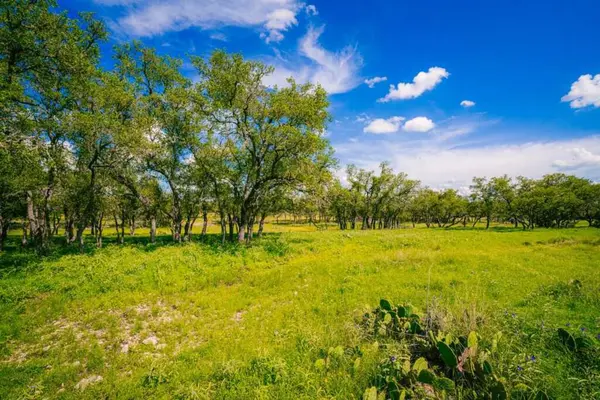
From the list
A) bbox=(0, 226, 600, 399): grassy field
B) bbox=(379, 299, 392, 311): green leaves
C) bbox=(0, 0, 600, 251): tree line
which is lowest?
bbox=(0, 226, 600, 399): grassy field

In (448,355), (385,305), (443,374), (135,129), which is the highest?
(135,129)

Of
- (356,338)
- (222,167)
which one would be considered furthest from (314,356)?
(222,167)

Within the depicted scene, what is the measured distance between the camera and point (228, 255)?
16266mm

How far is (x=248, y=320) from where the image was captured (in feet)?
27.8

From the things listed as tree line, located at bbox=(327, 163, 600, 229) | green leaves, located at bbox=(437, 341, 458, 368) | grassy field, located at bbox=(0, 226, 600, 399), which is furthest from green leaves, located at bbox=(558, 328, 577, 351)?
tree line, located at bbox=(327, 163, 600, 229)

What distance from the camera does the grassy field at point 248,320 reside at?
5262mm

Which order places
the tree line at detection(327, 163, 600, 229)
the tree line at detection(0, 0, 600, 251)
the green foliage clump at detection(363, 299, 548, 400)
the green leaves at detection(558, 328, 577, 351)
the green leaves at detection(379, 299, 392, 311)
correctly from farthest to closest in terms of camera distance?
the tree line at detection(327, 163, 600, 229) < the tree line at detection(0, 0, 600, 251) < the green leaves at detection(379, 299, 392, 311) < the green leaves at detection(558, 328, 577, 351) < the green foliage clump at detection(363, 299, 548, 400)

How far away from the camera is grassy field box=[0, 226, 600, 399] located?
5.26m

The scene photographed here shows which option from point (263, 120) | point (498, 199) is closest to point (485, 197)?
point (498, 199)

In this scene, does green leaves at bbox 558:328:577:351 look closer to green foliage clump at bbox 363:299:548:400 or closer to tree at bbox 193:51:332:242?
green foliage clump at bbox 363:299:548:400

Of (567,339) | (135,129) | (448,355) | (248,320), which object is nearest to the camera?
(448,355)

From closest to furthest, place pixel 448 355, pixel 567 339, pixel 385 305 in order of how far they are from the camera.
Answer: pixel 448 355
pixel 567 339
pixel 385 305

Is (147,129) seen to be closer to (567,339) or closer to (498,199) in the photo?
(567,339)

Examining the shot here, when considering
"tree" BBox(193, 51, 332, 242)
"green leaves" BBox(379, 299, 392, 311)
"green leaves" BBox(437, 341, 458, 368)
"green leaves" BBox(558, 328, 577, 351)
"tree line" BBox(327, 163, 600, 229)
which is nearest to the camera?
"green leaves" BBox(437, 341, 458, 368)
